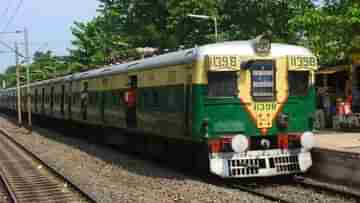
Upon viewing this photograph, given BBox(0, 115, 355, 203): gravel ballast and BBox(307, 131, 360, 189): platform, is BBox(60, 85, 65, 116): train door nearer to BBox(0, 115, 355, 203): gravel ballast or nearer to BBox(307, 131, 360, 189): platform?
BBox(0, 115, 355, 203): gravel ballast

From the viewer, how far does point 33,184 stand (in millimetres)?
13430

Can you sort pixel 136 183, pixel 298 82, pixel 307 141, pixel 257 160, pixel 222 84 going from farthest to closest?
pixel 136 183, pixel 298 82, pixel 307 141, pixel 222 84, pixel 257 160

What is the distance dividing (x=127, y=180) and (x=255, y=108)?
3344 millimetres

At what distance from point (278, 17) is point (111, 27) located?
57.1 feet

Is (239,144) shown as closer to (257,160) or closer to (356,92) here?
(257,160)

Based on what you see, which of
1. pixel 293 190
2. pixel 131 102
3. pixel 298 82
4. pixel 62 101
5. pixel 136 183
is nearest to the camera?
pixel 293 190

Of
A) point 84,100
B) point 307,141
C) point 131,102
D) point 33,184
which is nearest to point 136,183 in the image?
point 33,184

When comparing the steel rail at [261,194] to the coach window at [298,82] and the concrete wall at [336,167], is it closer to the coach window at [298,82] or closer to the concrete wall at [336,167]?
the concrete wall at [336,167]

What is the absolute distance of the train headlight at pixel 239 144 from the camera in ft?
39.2

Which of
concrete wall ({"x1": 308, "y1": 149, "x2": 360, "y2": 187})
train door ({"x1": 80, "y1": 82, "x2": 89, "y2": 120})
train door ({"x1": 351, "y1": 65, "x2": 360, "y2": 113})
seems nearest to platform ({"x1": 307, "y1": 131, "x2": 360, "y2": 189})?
concrete wall ({"x1": 308, "y1": 149, "x2": 360, "y2": 187})

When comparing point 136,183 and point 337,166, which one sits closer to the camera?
point 337,166

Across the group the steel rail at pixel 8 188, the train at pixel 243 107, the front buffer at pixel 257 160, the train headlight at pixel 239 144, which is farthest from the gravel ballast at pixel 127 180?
the steel rail at pixel 8 188

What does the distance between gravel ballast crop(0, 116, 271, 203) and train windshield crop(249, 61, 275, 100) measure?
2154 millimetres

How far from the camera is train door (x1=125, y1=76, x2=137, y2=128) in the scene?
55.4ft
